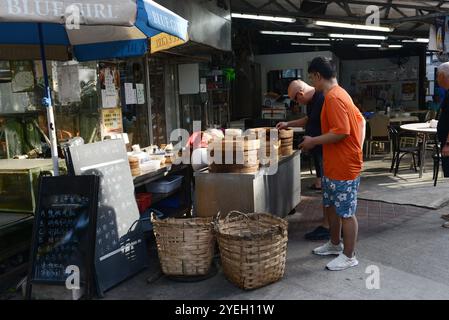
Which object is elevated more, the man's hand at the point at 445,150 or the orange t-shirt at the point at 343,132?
the orange t-shirt at the point at 343,132

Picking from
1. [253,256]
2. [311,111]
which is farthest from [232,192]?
[311,111]

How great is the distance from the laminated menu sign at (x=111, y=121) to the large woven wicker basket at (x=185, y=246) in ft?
9.70

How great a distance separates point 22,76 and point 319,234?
4073mm

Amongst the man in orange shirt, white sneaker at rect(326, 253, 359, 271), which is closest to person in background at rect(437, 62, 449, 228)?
the man in orange shirt

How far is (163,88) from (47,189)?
17.4ft

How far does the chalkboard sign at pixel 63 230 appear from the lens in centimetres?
378

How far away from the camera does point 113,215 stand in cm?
408

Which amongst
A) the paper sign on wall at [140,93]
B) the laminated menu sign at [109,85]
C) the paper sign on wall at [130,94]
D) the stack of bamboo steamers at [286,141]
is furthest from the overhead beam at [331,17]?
the stack of bamboo steamers at [286,141]

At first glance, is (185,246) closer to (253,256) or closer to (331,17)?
(253,256)

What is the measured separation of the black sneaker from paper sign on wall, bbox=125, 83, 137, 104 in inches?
145

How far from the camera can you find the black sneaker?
207 inches

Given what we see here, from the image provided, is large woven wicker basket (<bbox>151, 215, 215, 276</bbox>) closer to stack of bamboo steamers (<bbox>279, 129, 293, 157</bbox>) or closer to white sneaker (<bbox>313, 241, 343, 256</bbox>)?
white sneaker (<bbox>313, 241, 343, 256</bbox>)

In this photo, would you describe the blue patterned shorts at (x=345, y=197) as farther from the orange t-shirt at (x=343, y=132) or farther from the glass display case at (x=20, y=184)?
the glass display case at (x=20, y=184)
